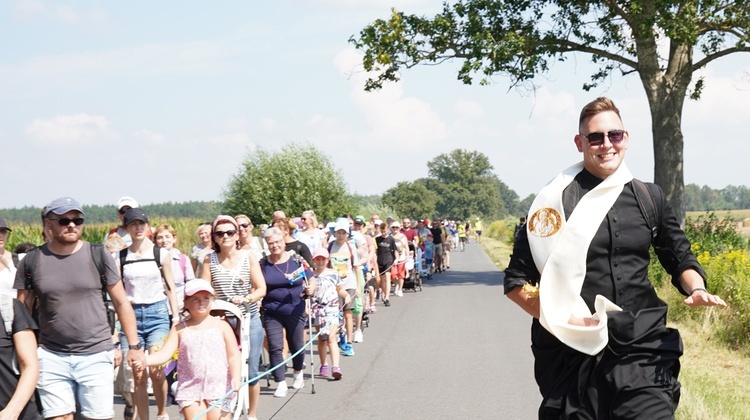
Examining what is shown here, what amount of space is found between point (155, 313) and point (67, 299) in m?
2.44

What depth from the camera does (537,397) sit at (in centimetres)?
953

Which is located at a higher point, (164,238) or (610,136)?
(610,136)

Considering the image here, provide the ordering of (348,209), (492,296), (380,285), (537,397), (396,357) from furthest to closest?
(348,209) → (492,296) → (380,285) → (396,357) → (537,397)

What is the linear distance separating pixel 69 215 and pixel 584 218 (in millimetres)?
3422

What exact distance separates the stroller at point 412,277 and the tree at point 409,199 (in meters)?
85.1

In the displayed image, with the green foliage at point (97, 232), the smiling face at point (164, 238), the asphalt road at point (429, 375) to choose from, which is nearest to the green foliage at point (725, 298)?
the asphalt road at point (429, 375)

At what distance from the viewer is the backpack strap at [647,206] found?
13.8 ft

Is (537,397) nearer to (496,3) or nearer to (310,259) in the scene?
(310,259)

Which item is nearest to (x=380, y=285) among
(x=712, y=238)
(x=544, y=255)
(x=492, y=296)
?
(x=492, y=296)

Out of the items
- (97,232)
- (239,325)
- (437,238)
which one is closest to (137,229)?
(239,325)

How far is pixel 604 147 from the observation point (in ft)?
13.8

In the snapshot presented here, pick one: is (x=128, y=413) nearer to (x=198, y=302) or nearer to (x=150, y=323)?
(x=150, y=323)

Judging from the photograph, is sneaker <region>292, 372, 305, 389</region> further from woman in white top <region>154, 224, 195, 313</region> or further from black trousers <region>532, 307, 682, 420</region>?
black trousers <region>532, 307, 682, 420</region>

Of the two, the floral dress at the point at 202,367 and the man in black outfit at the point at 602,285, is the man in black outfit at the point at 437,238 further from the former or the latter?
the man in black outfit at the point at 602,285
